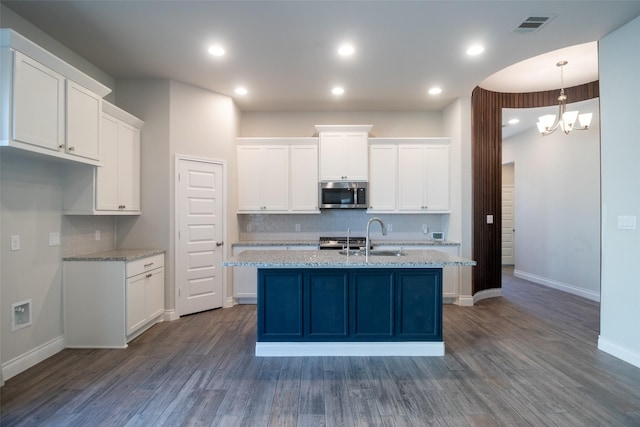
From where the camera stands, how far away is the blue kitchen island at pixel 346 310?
2.89 meters

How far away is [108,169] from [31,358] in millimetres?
1948

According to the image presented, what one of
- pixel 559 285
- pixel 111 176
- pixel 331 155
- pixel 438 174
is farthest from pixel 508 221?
pixel 111 176

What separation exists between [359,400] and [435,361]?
991mm

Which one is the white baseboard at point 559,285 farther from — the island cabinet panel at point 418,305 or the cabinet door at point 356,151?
the cabinet door at point 356,151

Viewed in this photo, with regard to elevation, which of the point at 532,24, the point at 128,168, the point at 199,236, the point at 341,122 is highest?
the point at 532,24

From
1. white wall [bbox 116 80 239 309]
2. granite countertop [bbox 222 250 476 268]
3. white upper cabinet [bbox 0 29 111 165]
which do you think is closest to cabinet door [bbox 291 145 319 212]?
white wall [bbox 116 80 239 309]

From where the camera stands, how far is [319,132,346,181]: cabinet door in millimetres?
Answer: 4656

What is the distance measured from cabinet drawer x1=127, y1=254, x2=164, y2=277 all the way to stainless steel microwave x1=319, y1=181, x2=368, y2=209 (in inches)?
94.6

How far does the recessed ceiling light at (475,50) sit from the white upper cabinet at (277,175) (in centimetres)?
236

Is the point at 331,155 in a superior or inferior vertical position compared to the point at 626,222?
superior

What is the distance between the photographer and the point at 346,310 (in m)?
2.89

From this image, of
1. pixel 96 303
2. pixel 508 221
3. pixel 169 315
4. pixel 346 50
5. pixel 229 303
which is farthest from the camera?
pixel 508 221

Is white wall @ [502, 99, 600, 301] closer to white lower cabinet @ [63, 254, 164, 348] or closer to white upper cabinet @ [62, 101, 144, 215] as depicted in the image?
white lower cabinet @ [63, 254, 164, 348]

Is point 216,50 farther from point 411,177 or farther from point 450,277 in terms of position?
point 450,277
